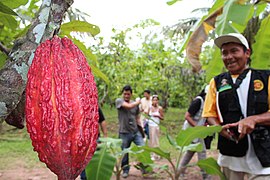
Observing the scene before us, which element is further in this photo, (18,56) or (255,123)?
(255,123)

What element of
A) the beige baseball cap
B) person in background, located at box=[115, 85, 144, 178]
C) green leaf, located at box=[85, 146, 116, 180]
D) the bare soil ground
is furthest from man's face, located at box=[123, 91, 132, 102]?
the beige baseball cap

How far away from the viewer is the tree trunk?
66cm

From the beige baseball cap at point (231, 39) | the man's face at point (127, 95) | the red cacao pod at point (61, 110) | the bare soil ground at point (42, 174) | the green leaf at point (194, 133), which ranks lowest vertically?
the bare soil ground at point (42, 174)

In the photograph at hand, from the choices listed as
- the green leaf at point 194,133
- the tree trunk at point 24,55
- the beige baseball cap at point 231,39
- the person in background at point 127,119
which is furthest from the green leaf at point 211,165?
the person in background at point 127,119

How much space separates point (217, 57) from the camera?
3.17m

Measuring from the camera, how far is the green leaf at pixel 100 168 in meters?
3.10

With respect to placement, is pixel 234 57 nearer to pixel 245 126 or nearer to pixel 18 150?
pixel 245 126

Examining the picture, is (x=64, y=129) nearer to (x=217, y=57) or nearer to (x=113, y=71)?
(x=217, y=57)

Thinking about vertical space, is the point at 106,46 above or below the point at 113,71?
above

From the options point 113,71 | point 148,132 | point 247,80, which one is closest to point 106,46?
point 113,71

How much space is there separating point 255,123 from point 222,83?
1.37ft

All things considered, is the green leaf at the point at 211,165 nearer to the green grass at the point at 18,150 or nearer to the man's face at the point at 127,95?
the man's face at the point at 127,95

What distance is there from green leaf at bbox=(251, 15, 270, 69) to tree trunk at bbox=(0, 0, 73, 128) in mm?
2507

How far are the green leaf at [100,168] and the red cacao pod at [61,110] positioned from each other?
99.9 inches
